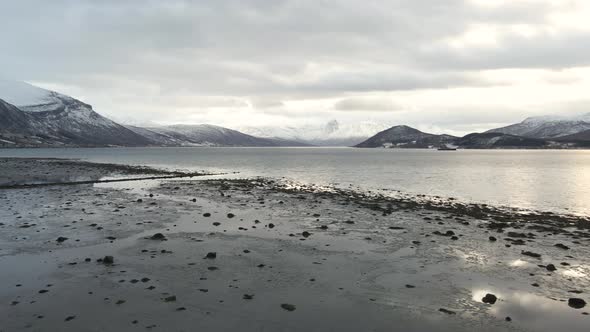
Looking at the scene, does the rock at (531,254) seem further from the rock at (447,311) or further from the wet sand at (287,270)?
the rock at (447,311)

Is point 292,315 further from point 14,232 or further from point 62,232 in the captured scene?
point 14,232

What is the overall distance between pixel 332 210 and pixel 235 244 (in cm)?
1737

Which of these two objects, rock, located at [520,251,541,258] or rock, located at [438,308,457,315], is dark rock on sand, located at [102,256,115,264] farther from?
rock, located at [520,251,541,258]

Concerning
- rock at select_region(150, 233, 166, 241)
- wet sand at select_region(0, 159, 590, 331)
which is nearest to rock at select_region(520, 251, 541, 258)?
wet sand at select_region(0, 159, 590, 331)

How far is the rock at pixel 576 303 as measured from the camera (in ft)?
55.0

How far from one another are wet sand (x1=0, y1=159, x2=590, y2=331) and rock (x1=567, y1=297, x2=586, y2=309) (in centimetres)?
9

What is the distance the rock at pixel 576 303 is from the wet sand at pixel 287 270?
0.28 feet

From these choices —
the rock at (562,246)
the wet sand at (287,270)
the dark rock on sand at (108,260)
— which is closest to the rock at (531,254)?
the wet sand at (287,270)

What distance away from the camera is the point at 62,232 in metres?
28.7

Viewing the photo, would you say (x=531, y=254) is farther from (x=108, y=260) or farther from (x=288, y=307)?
(x=108, y=260)

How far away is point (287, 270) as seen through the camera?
21203 mm

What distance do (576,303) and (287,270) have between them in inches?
527

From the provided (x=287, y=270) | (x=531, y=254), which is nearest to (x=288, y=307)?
(x=287, y=270)

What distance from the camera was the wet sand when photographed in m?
15.2
